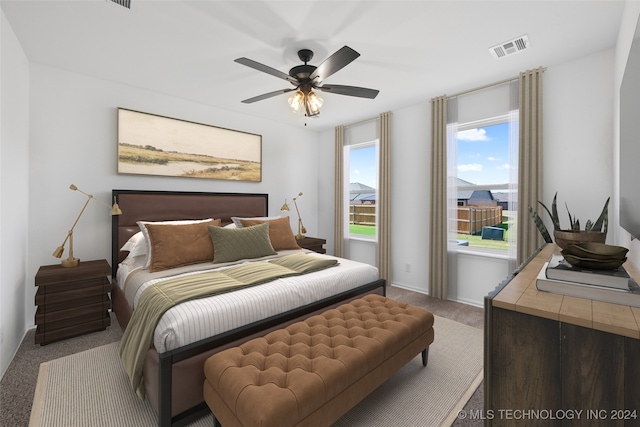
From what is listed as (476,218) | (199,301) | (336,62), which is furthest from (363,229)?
(199,301)

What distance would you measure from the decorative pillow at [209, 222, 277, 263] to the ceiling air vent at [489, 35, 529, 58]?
289 centimetres

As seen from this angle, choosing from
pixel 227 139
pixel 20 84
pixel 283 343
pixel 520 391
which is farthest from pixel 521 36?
pixel 20 84

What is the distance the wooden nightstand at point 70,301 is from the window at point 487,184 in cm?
412

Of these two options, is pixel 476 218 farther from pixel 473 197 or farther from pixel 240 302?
pixel 240 302

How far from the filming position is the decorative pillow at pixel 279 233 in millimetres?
3447

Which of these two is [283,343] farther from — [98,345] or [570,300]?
[98,345]

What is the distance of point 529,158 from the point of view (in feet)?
9.62

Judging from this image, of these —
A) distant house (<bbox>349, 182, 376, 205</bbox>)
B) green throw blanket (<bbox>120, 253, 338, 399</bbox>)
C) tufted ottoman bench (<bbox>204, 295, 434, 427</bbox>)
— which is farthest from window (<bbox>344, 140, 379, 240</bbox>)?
tufted ottoman bench (<bbox>204, 295, 434, 427</bbox>)

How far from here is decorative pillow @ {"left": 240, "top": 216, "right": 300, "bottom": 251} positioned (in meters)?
3.45

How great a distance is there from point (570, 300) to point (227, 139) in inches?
160

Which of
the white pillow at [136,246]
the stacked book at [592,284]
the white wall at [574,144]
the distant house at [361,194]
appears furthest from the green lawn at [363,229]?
the stacked book at [592,284]

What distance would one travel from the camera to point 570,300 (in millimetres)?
970

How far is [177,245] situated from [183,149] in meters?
1.57

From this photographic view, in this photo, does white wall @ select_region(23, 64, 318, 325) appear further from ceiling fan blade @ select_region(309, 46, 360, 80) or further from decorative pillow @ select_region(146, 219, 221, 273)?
ceiling fan blade @ select_region(309, 46, 360, 80)
